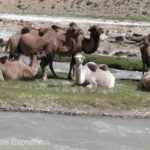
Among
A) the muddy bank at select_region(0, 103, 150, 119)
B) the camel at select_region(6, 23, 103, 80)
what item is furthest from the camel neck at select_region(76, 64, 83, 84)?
the muddy bank at select_region(0, 103, 150, 119)

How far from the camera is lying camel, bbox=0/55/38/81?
1800cm

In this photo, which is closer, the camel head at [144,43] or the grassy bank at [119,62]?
the camel head at [144,43]

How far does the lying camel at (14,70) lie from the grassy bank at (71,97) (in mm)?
1046

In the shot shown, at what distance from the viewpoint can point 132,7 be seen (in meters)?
74.6

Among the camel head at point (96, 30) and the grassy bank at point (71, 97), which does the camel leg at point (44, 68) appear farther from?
the camel head at point (96, 30)

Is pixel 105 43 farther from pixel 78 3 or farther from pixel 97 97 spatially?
pixel 78 3

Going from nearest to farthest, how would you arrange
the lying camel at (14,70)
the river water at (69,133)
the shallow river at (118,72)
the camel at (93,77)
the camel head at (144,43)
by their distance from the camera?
the river water at (69,133) → the camel at (93,77) → the lying camel at (14,70) → the camel head at (144,43) → the shallow river at (118,72)

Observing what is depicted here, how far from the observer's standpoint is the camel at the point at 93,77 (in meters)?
17.4

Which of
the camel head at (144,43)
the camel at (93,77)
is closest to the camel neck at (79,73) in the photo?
the camel at (93,77)

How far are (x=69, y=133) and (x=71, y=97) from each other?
99.4 inches

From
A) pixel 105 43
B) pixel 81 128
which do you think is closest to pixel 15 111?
pixel 81 128

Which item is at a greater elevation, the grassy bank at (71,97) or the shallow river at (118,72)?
the grassy bank at (71,97)

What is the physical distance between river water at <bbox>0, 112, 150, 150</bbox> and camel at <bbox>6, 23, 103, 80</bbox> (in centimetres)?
536

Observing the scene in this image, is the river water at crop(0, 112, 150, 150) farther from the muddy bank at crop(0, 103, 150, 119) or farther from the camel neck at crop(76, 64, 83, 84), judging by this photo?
→ the camel neck at crop(76, 64, 83, 84)
